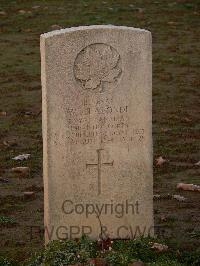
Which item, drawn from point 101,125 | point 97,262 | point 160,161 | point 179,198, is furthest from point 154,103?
point 97,262

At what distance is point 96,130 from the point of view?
713 cm

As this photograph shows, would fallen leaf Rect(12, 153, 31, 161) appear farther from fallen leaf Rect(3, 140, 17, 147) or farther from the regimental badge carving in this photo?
the regimental badge carving

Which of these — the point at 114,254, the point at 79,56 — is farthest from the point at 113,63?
the point at 114,254

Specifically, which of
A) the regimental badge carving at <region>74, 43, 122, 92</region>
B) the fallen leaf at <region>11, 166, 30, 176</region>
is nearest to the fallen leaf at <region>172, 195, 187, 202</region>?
the fallen leaf at <region>11, 166, 30, 176</region>

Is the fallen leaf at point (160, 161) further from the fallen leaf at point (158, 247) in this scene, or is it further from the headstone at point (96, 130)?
the fallen leaf at point (158, 247)

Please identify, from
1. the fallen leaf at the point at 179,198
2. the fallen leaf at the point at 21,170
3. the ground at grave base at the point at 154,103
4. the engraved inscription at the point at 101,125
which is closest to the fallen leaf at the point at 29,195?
the ground at grave base at the point at 154,103

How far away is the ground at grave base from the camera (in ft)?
26.3

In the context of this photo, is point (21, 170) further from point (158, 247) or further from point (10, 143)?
point (158, 247)

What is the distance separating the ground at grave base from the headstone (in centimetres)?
43

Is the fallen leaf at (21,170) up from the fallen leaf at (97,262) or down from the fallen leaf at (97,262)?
down

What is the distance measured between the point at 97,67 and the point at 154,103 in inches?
228

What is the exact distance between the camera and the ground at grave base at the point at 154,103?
8008 mm

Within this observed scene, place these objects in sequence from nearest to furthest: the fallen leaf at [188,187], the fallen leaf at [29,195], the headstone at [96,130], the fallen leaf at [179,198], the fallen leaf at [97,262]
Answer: the fallen leaf at [97,262], the headstone at [96,130], the fallen leaf at [179,198], the fallen leaf at [29,195], the fallen leaf at [188,187]

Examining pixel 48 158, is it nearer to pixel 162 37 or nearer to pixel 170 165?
pixel 170 165
